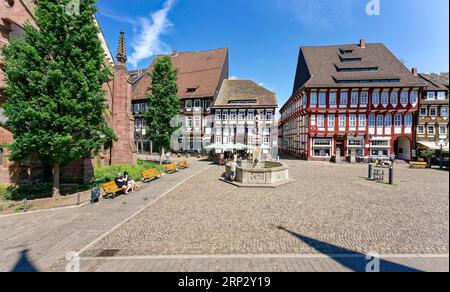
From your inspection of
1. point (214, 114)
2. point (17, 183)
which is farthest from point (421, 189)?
point (214, 114)

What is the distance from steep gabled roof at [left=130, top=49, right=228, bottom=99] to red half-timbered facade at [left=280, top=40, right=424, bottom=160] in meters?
15.5

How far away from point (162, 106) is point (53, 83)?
11.8 m

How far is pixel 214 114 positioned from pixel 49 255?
29037 mm

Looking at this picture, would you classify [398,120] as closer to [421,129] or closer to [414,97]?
[414,97]

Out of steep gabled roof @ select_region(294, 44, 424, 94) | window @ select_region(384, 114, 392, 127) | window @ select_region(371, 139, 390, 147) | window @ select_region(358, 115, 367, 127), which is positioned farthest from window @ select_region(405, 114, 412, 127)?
window @ select_region(358, 115, 367, 127)

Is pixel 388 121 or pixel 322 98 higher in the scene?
pixel 322 98

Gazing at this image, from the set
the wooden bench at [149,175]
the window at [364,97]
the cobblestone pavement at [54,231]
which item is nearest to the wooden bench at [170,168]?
the wooden bench at [149,175]

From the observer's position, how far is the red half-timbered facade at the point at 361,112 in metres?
26.9

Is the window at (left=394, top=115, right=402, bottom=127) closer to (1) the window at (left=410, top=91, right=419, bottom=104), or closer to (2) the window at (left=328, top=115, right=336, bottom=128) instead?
(1) the window at (left=410, top=91, right=419, bottom=104)

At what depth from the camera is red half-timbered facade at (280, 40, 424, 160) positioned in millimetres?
26875

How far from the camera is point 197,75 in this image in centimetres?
3588

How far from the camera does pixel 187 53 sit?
135 ft

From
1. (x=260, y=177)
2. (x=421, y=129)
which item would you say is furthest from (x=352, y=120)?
(x=260, y=177)
